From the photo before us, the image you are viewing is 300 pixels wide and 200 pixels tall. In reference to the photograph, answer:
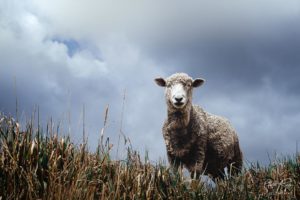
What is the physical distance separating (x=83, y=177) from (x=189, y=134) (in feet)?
15.1

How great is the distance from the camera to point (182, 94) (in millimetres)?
9852

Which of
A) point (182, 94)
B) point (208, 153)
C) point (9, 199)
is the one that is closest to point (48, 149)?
point (9, 199)

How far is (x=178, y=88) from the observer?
33.0 feet

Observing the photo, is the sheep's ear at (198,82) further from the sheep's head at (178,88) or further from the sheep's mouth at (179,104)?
the sheep's mouth at (179,104)

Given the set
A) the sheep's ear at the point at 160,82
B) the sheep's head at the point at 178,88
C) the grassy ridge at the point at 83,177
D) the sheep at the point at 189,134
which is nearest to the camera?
the grassy ridge at the point at 83,177

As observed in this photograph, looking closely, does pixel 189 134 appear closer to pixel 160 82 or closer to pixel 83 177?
pixel 160 82

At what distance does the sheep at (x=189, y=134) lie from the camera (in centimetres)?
1031

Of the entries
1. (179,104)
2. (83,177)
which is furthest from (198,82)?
(83,177)

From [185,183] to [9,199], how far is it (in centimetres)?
277

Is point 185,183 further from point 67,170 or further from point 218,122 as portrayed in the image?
point 218,122

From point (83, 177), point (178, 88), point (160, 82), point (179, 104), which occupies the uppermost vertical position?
point (160, 82)

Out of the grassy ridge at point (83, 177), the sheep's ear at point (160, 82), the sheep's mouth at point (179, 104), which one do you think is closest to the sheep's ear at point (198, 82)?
the sheep's ear at point (160, 82)

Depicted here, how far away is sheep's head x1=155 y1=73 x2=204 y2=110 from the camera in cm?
984

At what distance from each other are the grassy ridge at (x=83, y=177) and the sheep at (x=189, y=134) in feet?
6.91
